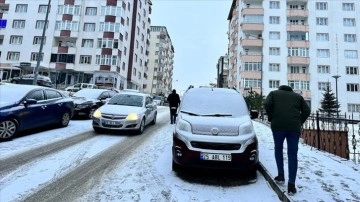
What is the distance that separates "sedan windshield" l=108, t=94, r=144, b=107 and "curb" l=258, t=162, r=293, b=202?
6335 mm

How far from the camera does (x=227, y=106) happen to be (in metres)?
6.33

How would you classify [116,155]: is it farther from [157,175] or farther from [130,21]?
[130,21]

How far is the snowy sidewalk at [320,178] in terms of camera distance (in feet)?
14.6

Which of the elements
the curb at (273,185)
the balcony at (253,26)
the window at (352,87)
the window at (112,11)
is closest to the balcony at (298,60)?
the balcony at (253,26)

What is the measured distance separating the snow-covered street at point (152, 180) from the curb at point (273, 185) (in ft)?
0.26

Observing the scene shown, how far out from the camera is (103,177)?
516cm

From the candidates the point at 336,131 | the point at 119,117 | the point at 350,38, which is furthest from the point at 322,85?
the point at 119,117

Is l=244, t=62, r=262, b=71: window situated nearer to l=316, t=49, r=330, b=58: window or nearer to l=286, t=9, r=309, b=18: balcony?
l=316, t=49, r=330, b=58: window

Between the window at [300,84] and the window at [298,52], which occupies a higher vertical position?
the window at [298,52]

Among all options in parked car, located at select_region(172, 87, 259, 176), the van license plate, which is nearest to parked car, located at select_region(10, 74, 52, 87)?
parked car, located at select_region(172, 87, 259, 176)

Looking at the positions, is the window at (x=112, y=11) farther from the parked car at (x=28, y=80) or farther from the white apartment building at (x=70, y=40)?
the parked car at (x=28, y=80)

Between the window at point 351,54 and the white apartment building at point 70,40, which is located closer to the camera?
the white apartment building at point 70,40

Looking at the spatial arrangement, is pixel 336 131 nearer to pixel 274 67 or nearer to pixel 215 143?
pixel 215 143

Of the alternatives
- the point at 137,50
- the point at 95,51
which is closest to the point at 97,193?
the point at 95,51
